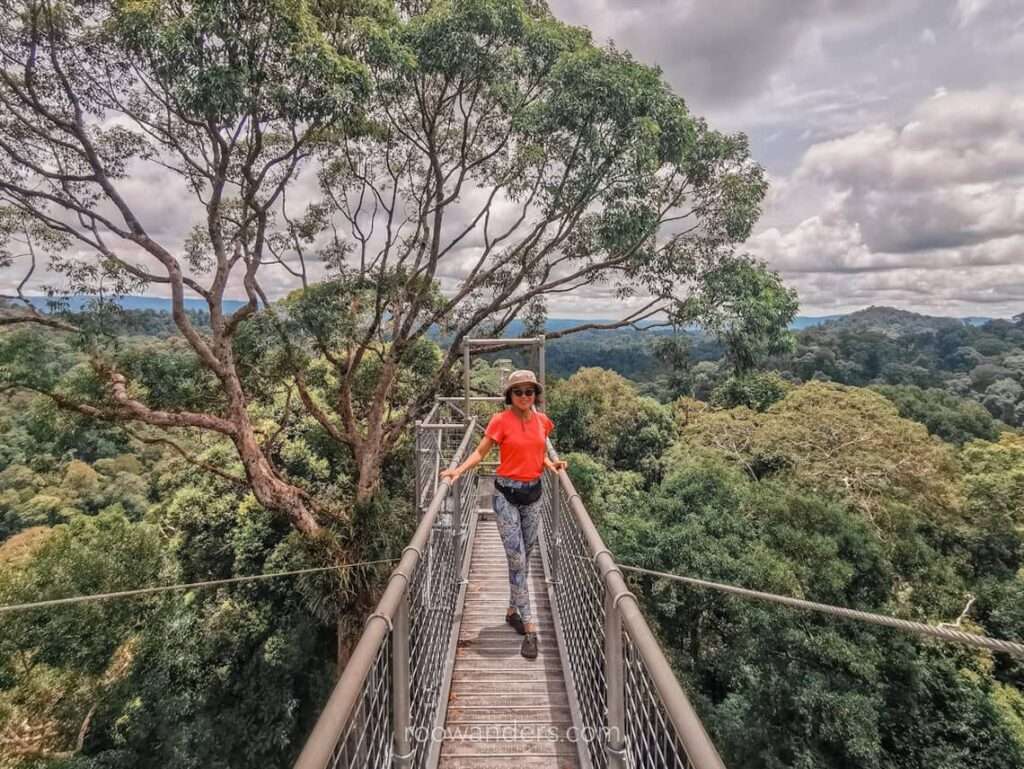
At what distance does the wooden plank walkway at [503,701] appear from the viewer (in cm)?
217

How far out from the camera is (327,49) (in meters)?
4.86

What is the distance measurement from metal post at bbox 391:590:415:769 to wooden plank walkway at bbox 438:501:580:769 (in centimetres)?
81

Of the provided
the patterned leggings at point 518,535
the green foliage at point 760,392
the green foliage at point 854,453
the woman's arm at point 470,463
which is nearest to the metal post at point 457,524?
the patterned leggings at point 518,535

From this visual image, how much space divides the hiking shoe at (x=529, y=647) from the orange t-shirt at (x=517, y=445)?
0.91m

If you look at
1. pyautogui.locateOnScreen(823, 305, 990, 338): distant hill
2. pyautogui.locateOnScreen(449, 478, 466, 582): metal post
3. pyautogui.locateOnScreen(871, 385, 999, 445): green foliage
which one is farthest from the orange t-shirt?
pyautogui.locateOnScreen(823, 305, 990, 338): distant hill

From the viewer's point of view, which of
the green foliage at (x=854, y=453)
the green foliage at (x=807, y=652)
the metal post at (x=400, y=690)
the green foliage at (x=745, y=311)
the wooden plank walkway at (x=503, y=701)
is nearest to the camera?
the metal post at (x=400, y=690)

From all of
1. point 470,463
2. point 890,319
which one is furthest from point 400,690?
point 890,319

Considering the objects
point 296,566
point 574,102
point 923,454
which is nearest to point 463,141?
point 574,102

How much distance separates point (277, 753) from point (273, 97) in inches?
441

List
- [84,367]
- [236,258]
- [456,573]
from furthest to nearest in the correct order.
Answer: [236,258] → [84,367] → [456,573]

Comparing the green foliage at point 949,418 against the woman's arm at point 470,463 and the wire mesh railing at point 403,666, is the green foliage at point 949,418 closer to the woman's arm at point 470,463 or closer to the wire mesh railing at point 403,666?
the wire mesh railing at point 403,666

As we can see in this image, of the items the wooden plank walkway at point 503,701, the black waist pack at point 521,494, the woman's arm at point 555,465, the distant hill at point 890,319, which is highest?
the distant hill at point 890,319

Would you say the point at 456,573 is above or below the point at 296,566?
above

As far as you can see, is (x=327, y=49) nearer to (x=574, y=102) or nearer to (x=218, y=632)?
(x=574, y=102)
